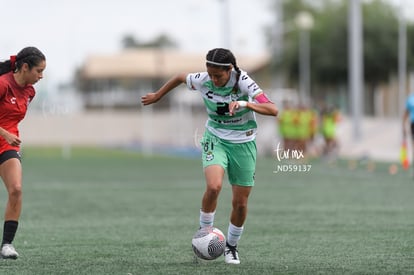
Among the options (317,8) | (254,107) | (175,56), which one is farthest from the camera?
(175,56)

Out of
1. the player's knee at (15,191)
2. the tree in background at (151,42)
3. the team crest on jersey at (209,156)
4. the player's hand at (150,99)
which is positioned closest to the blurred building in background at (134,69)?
the tree in background at (151,42)

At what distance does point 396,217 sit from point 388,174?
40.8ft

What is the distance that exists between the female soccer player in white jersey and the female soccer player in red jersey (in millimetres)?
1187

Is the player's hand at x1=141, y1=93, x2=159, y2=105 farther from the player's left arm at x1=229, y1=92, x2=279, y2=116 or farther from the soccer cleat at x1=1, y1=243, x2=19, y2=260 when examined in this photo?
the soccer cleat at x1=1, y1=243, x2=19, y2=260

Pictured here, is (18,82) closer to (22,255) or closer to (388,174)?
(22,255)

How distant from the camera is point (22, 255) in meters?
11.0

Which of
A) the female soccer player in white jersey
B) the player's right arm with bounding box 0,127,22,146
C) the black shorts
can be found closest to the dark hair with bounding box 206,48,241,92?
the female soccer player in white jersey

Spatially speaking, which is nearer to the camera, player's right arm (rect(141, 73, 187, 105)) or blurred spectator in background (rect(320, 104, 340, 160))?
player's right arm (rect(141, 73, 187, 105))

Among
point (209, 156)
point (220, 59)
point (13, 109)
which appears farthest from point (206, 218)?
point (13, 109)

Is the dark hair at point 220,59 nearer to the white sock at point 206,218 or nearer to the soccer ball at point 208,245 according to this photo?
the white sock at point 206,218

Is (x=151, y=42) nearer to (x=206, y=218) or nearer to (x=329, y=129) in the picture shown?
(x=329, y=129)

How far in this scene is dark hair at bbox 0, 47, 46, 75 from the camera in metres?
10.3

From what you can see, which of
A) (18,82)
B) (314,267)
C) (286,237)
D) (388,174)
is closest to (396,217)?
(286,237)

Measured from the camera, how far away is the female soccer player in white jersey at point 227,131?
9812 mm
